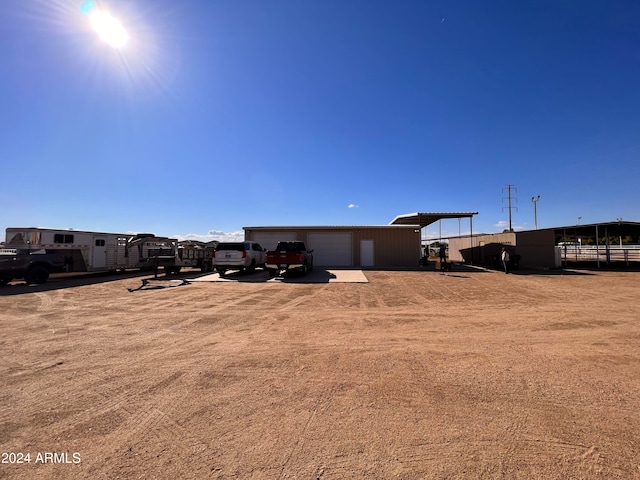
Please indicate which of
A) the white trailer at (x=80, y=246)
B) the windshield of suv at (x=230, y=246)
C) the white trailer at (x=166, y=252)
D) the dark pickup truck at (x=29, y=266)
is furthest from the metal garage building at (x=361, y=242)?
the dark pickup truck at (x=29, y=266)

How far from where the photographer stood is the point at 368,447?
2539 mm

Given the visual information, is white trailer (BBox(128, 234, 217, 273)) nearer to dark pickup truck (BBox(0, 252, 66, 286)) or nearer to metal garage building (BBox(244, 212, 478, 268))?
dark pickup truck (BBox(0, 252, 66, 286))

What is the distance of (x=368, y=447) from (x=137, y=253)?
20.9m

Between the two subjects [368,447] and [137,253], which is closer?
[368,447]

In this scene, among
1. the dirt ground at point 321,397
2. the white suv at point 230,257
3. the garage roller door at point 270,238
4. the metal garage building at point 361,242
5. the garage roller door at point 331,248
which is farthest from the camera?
the garage roller door at point 270,238

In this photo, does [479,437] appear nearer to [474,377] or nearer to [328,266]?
[474,377]

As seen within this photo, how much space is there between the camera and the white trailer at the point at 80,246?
1442cm

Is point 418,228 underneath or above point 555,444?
above

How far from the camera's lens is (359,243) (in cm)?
2416

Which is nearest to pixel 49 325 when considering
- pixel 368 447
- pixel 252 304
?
pixel 252 304

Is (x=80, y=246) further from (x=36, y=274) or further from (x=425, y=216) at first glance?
(x=425, y=216)

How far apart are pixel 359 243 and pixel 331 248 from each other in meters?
2.29

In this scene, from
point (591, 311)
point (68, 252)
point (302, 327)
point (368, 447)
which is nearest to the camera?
point (368, 447)

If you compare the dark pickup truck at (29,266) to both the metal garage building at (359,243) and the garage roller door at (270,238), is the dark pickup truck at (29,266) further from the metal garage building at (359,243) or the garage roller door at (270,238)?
the garage roller door at (270,238)
